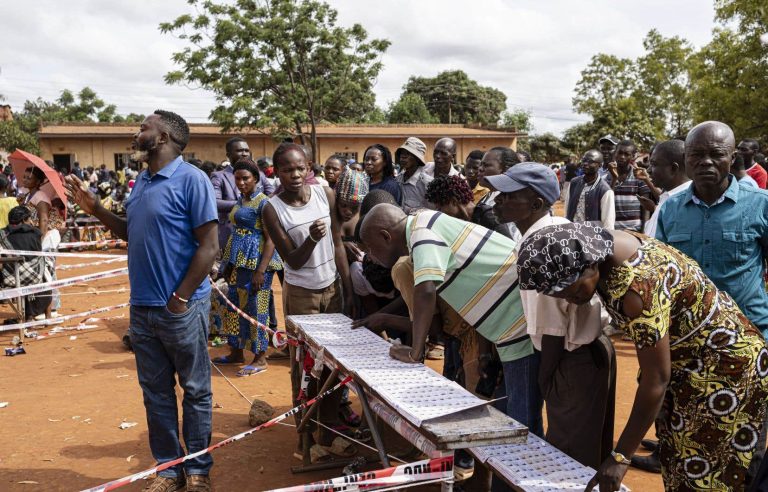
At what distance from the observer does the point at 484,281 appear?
3279mm

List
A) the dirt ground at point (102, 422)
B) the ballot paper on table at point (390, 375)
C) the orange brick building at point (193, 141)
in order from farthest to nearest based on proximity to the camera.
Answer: the orange brick building at point (193, 141) → the dirt ground at point (102, 422) → the ballot paper on table at point (390, 375)

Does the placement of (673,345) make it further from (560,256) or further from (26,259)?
(26,259)

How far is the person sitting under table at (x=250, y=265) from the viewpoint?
253 inches

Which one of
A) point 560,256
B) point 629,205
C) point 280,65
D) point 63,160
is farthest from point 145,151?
point 63,160

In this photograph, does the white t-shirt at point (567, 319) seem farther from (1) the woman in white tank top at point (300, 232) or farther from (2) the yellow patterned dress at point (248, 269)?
(2) the yellow patterned dress at point (248, 269)

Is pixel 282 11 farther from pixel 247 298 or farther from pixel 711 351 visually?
pixel 711 351

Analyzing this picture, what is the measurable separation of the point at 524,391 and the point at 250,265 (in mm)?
3810

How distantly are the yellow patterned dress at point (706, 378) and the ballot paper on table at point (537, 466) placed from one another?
1.21 feet

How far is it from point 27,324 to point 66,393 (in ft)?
8.34

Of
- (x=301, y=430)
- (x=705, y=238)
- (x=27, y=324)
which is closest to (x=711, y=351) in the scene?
(x=705, y=238)

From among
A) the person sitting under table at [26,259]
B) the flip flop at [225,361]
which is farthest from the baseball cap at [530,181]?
the person sitting under table at [26,259]

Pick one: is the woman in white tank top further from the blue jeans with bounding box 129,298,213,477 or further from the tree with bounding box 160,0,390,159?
the tree with bounding box 160,0,390,159

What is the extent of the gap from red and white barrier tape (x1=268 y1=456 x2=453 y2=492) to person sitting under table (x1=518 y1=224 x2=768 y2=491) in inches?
22.2

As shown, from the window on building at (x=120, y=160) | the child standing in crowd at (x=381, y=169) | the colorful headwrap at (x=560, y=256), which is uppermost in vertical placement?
the window on building at (x=120, y=160)
